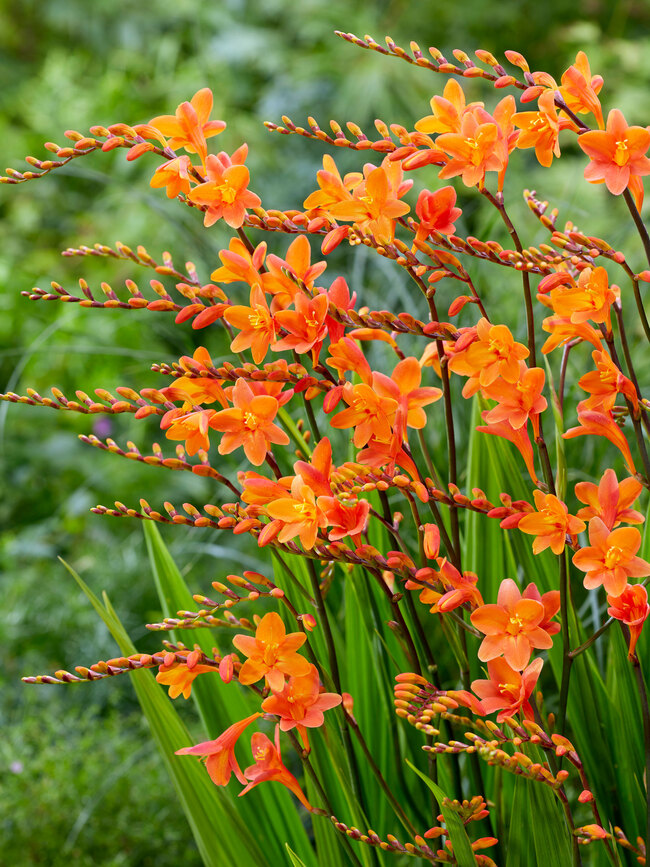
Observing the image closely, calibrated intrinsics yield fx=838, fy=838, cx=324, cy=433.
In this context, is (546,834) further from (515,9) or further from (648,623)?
(515,9)

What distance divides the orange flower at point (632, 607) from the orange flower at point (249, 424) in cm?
20

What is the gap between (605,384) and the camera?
49 cm

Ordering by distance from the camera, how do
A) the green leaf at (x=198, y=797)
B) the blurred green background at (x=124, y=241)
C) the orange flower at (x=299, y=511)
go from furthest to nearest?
1. the blurred green background at (x=124, y=241)
2. the green leaf at (x=198, y=797)
3. the orange flower at (x=299, y=511)

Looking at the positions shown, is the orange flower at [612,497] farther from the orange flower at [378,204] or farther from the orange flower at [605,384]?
the orange flower at [378,204]

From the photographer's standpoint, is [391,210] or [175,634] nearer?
[391,210]

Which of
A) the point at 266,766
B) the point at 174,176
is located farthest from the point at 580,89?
the point at 266,766

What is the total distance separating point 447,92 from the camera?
0.52 m

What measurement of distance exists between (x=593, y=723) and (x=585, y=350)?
3.04ft

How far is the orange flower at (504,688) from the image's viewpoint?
466mm

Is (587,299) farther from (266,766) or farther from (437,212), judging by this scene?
(266,766)

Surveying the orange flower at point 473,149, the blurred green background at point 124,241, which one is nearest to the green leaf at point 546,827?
the orange flower at point 473,149

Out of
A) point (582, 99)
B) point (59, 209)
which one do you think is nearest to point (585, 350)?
point (582, 99)

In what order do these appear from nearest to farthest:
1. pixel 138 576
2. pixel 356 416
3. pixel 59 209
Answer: pixel 356 416 < pixel 138 576 < pixel 59 209

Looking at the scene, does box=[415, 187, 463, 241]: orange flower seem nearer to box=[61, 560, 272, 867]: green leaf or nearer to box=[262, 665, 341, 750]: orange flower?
box=[262, 665, 341, 750]: orange flower
